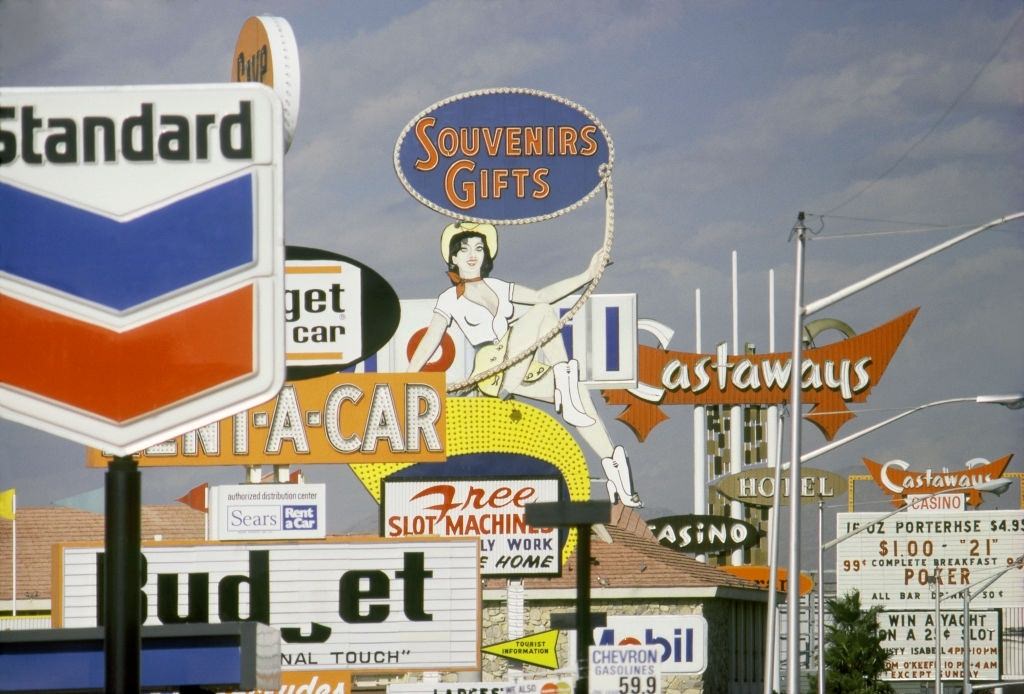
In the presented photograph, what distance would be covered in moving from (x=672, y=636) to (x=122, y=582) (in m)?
18.6

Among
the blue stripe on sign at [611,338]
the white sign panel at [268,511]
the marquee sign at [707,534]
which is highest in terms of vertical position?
the blue stripe on sign at [611,338]

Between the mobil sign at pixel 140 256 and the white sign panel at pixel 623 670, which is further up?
the mobil sign at pixel 140 256

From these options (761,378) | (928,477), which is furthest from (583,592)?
(928,477)

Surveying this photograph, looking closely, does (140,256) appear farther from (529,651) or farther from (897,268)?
(529,651)

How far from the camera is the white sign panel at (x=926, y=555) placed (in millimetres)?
63969

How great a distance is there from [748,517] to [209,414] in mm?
75775

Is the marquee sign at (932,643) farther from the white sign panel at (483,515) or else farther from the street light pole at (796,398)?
the street light pole at (796,398)

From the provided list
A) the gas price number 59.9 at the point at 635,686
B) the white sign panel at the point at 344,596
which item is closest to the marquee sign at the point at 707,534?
the white sign panel at the point at 344,596

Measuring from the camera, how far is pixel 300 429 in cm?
2991

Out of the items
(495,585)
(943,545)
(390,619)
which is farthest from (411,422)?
(943,545)

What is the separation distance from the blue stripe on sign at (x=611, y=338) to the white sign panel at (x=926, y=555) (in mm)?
19585

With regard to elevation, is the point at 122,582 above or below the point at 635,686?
above

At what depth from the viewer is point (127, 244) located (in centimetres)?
Result: 443

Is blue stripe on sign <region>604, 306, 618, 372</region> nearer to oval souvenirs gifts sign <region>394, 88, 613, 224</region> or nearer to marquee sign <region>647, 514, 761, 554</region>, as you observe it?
oval souvenirs gifts sign <region>394, 88, 613, 224</region>
